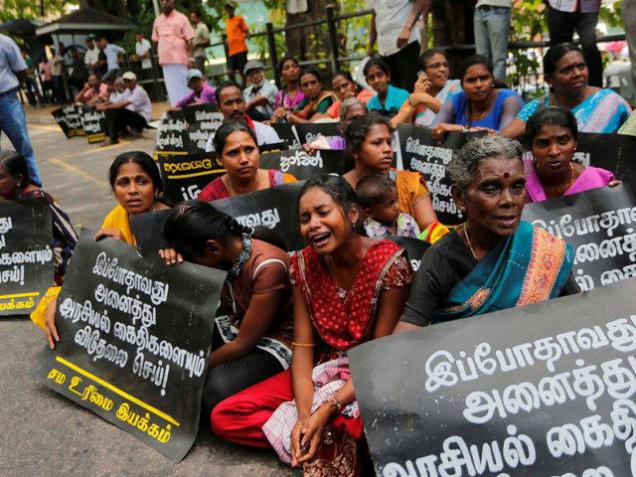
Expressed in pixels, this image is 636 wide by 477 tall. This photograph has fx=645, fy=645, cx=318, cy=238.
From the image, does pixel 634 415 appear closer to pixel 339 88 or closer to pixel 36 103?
pixel 339 88

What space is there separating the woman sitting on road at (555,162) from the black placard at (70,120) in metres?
12.6

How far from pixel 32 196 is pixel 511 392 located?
389 cm

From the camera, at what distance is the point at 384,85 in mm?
6371

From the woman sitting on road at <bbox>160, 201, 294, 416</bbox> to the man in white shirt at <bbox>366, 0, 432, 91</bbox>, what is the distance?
178 inches

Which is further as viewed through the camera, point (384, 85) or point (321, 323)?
point (384, 85)

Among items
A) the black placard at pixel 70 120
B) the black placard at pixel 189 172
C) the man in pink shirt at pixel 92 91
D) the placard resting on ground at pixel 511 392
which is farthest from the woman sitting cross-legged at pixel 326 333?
the man in pink shirt at pixel 92 91

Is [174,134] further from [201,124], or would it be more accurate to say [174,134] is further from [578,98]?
[578,98]

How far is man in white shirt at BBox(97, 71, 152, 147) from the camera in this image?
12484 mm

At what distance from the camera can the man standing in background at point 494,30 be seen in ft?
20.7

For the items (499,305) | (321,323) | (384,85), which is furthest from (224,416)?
(384,85)

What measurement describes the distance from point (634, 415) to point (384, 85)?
4815mm

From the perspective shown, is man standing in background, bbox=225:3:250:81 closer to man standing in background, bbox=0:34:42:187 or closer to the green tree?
man standing in background, bbox=0:34:42:187

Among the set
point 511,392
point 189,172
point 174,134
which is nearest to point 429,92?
point 189,172

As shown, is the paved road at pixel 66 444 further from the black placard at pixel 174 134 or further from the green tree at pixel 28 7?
the green tree at pixel 28 7
